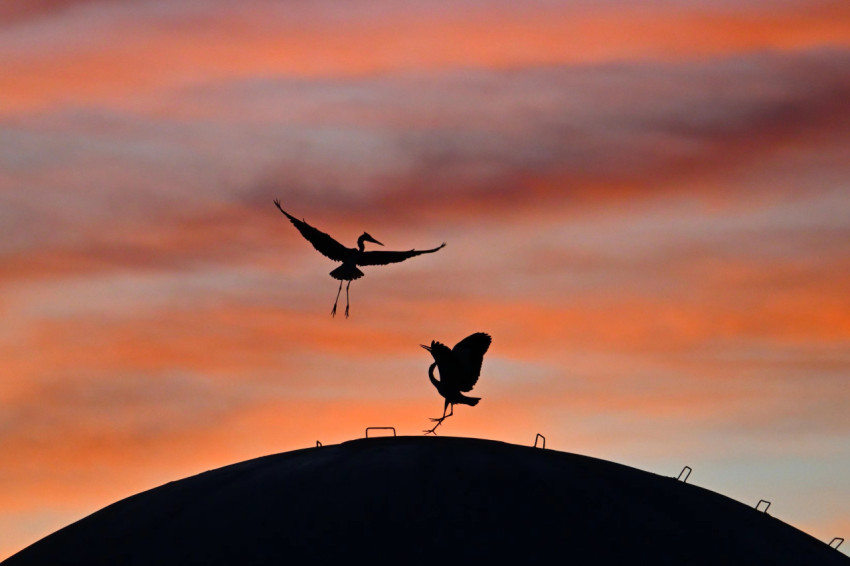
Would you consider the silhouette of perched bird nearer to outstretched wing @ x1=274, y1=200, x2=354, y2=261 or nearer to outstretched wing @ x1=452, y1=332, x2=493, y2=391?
outstretched wing @ x1=452, y1=332, x2=493, y2=391

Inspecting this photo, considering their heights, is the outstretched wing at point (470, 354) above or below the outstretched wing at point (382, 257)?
below

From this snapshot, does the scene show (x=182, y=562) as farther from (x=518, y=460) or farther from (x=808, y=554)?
(x=808, y=554)

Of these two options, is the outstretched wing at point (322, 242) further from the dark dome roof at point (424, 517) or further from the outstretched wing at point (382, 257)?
the dark dome roof at point (424, 517)

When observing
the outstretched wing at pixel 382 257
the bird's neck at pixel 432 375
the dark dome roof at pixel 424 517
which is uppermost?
the outstretched wing at pixel 382 257

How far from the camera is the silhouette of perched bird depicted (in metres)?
46.7

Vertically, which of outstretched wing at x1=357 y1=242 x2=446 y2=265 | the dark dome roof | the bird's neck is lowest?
the dark dome roof

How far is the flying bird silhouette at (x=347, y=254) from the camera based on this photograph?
5122 centimetres

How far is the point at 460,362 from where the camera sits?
46.7m

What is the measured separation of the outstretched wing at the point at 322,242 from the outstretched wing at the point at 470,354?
697 cm

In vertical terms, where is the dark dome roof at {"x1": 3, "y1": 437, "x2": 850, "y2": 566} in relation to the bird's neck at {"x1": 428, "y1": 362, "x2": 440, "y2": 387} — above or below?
below

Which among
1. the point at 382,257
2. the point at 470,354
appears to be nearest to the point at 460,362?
the point at 470,354

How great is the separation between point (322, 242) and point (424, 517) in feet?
46.9

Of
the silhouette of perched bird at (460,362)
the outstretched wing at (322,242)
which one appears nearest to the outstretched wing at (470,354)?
the silhouette of perched bird at (460,362)

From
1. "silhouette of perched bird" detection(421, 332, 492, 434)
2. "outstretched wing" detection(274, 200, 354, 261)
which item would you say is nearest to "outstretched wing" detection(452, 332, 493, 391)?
"silhouette of perched bird" detection(421, 332, 492, 434)
